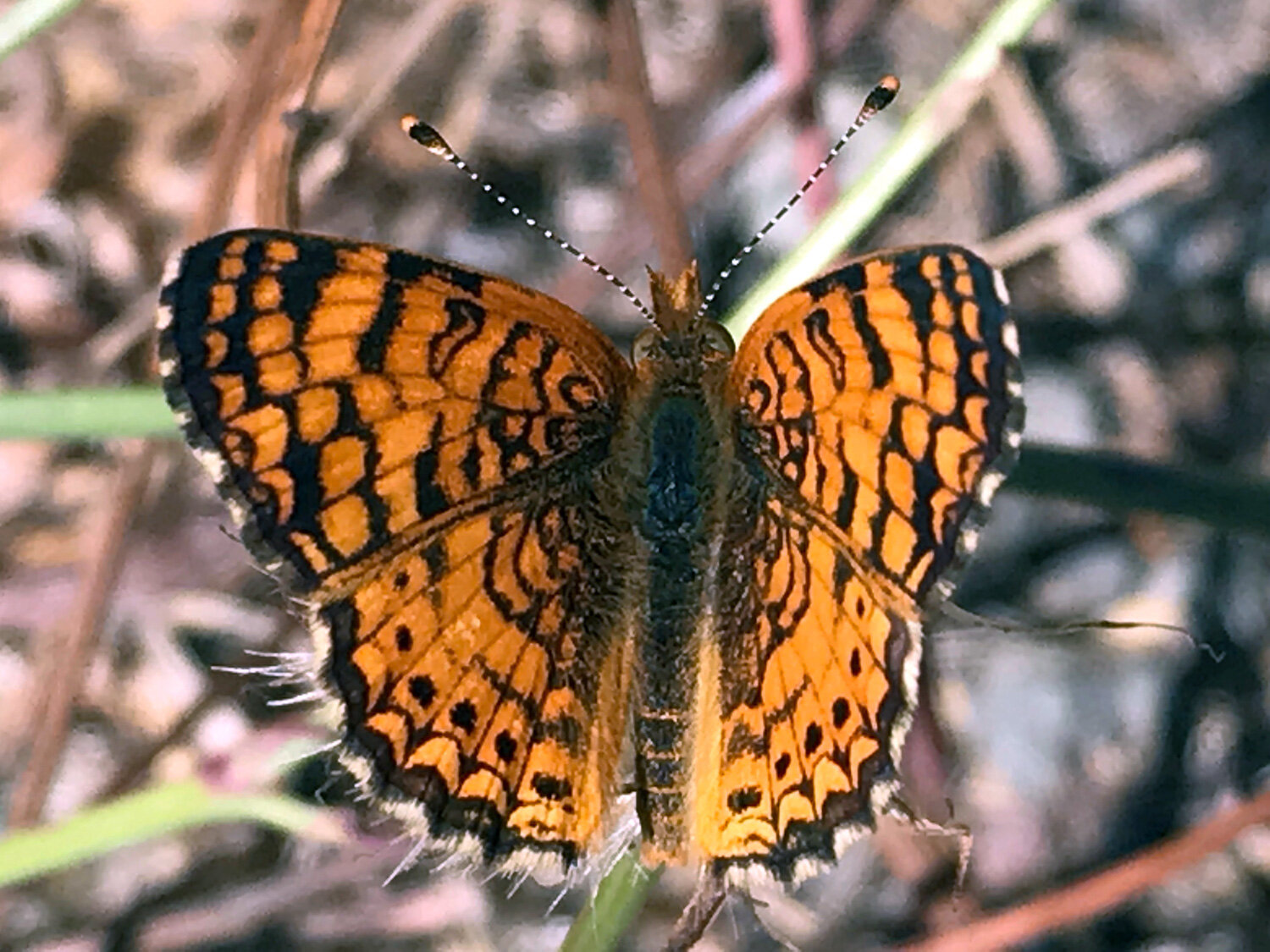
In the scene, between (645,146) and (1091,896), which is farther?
(645,146)

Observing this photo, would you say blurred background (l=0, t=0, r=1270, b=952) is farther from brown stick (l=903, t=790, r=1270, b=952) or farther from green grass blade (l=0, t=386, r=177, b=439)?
green grass blade (l=0, t=386, r=177, b=439)

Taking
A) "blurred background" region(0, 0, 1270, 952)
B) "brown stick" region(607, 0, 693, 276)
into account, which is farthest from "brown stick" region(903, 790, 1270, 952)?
"brown stick" region(607, 0, 693, 276)

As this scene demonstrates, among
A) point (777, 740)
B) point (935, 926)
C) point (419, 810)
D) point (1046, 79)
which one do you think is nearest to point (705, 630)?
point (777, 740)

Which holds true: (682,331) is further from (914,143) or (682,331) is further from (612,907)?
(612,907)

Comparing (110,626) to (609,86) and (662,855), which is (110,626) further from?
(662,855)

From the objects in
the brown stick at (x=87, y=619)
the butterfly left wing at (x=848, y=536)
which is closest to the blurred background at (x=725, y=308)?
the brown stick at (x=87, y=619)

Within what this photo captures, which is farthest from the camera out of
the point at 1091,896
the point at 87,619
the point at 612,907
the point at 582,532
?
the point at 87,619

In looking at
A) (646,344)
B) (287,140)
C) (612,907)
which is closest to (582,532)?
(646,344)
